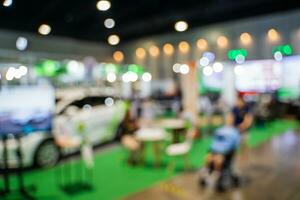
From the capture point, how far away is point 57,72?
8.42 metres

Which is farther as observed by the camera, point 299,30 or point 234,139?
point 234,139

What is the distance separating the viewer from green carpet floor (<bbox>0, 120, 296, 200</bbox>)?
4188 mm

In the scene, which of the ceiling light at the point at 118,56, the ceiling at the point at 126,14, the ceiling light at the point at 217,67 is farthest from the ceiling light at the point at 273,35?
the ceiling light at the point at 118,56

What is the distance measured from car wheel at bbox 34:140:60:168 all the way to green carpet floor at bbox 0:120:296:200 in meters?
0.18

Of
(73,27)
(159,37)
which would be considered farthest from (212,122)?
(73,27)

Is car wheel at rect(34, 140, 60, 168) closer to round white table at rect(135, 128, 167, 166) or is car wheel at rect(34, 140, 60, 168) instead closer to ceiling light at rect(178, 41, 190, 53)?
round white table at rect(135, 128, 167, 166)

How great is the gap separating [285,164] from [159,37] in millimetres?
7130

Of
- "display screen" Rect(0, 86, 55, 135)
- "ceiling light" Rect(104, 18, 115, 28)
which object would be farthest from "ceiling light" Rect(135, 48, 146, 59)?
"display screen" Rect(0, 86, 55, 135)

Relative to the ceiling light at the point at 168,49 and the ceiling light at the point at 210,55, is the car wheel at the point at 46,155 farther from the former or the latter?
the ceiling light at the point at 168,49

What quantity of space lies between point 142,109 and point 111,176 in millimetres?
4047

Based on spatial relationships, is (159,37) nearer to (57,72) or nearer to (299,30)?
(57,72)

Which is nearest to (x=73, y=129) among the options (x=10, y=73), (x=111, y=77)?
(x=111, y=77)

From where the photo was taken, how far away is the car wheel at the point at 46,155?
212 inches

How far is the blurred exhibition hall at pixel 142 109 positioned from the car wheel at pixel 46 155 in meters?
0.02
